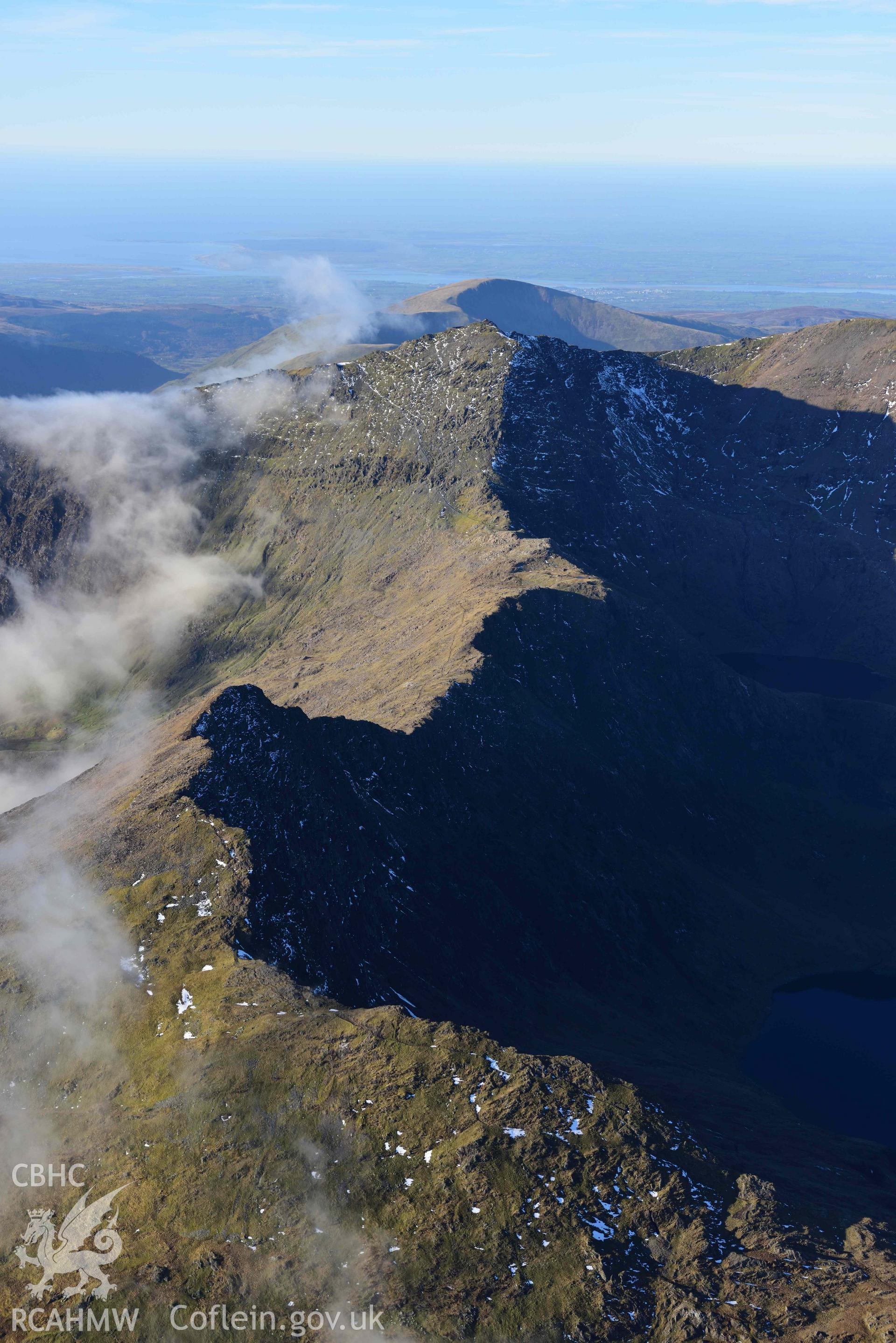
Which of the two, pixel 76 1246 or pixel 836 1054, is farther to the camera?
pixel 836 1054

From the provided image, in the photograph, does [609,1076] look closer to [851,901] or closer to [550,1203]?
[550,1203]

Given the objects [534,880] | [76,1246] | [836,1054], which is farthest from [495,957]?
[76,1246]

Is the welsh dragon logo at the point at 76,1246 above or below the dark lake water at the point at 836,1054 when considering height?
above

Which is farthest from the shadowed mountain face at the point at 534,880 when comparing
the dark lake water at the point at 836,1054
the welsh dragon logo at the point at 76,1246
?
the welsh dragon logo at the point at 76,1246

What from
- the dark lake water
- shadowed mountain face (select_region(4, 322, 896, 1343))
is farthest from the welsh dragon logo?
→ the dark lake water

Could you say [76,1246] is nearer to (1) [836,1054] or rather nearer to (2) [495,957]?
(2) [495,957]

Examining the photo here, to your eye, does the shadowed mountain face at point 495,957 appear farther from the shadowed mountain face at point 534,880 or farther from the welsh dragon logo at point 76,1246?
the welsh dragon logo at point 76,1246
